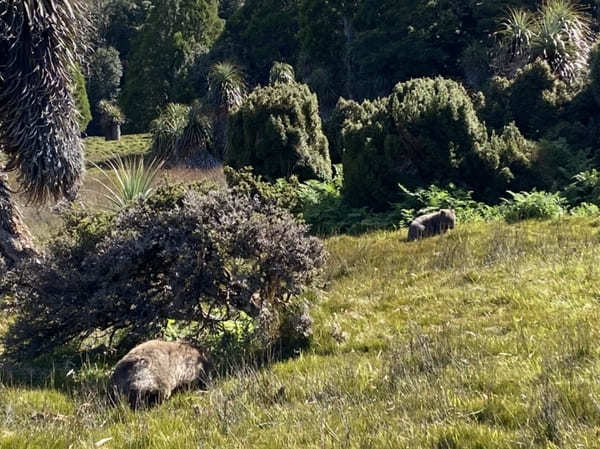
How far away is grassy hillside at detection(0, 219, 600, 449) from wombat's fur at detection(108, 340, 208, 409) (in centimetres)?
16

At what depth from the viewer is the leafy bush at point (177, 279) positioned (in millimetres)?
6703

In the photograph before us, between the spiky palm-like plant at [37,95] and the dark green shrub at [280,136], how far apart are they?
4.62m

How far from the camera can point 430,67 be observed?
2972cm

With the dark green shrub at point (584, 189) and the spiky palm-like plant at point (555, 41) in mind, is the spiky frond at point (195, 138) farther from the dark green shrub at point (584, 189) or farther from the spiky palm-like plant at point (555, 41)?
the dark green shrub at point (584, 189)

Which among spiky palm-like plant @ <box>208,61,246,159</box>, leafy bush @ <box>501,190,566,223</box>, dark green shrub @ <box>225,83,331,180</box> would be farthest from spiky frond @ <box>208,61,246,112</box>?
leafy bush @ <box>501,190,566,223</box>

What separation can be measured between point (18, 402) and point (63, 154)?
5.83 m

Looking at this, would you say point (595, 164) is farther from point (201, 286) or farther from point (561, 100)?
point (201, 286)

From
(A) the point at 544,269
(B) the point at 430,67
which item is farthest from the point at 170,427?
(B) the point at 430,67

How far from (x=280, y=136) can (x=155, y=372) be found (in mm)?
9069

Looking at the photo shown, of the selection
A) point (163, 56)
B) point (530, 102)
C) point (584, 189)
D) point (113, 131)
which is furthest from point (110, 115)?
point (584, 189)

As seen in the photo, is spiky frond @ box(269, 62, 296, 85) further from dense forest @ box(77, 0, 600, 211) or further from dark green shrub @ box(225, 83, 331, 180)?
dark green shrub @ box(225, 83, 331, 180)

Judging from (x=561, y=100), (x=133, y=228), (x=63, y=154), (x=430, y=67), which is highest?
(x=430, y=67)

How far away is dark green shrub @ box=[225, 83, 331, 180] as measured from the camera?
46.3ft

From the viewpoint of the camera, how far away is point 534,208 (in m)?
10.7
